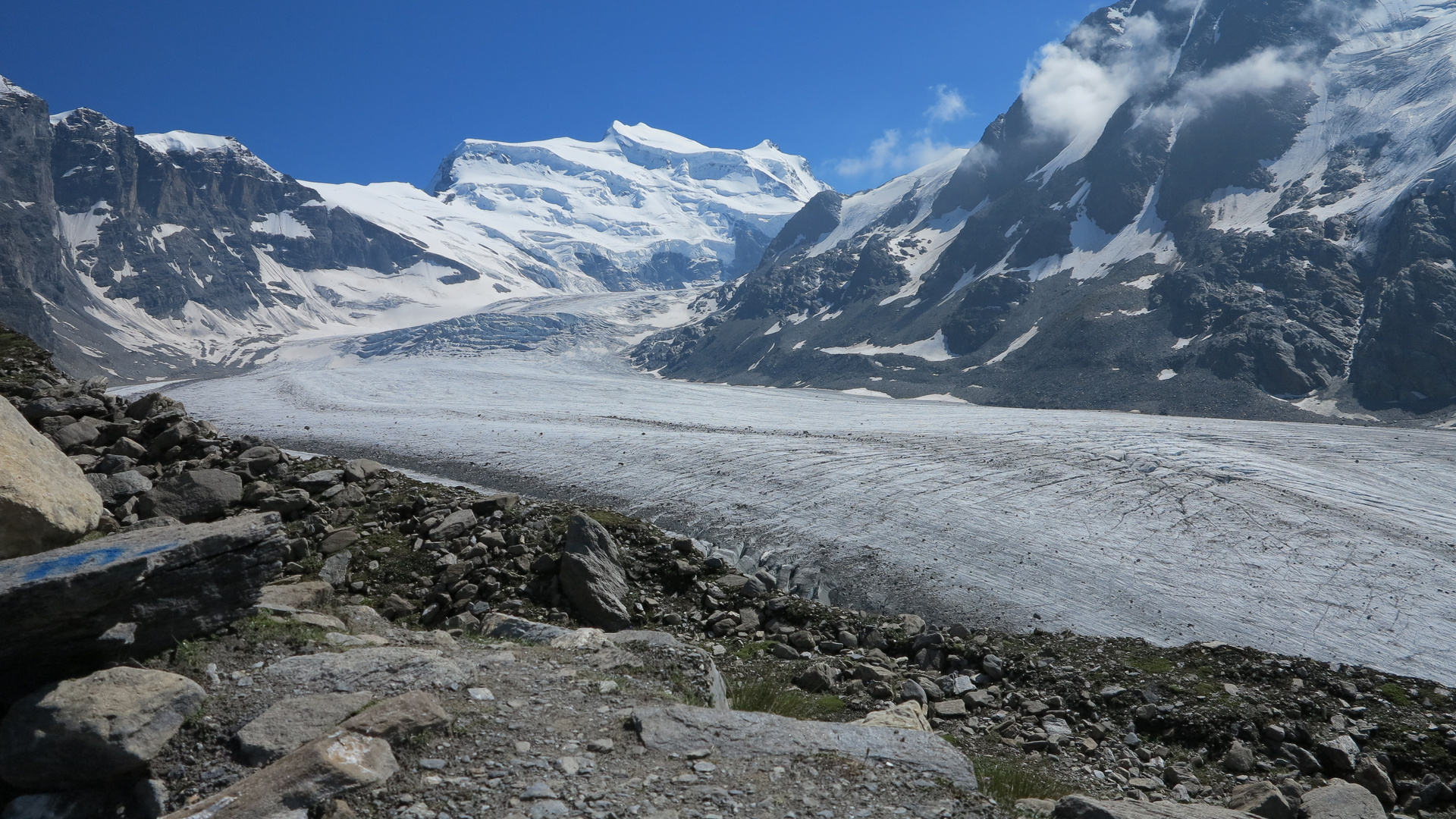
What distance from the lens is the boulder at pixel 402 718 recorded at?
518 cm

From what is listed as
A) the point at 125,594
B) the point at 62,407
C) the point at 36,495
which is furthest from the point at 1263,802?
the point at 62,407

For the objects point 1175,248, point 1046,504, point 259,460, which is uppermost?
point 1175,248

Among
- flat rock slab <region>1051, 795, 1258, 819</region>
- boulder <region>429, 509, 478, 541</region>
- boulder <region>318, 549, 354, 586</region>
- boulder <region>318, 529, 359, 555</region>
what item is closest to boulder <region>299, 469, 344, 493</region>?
boulder <region>318, 529, 359, 555</region>

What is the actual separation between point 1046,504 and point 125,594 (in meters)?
17.9

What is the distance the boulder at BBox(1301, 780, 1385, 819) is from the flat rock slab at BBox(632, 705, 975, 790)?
3.40 metres

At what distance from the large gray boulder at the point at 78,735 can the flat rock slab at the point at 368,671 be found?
1004 mm

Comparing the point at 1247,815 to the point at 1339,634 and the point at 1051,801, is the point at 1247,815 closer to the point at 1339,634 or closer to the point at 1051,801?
the point at 1051,801

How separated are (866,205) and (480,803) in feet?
639

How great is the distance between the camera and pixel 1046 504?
60.9 ft

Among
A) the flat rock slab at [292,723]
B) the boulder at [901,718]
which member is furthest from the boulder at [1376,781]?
the flat rock slab at [292,723]

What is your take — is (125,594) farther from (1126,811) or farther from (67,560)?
(1126,811)

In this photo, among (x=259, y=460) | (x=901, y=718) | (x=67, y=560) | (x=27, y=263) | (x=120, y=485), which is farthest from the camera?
(x=27, y=263)

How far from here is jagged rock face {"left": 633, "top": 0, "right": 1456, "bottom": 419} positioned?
214ft

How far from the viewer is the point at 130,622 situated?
5.86 meters
